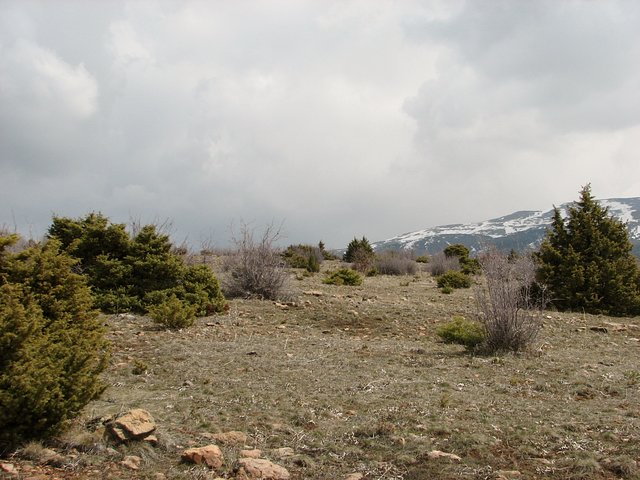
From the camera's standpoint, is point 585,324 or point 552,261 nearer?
point 585,324

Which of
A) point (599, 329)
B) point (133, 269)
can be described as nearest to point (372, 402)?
point (133, 269)

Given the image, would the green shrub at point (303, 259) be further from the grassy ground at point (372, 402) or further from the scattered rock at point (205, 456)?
the scattered rock at point (205, 456)

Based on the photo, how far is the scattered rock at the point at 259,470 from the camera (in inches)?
151

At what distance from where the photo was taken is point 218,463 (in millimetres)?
4004

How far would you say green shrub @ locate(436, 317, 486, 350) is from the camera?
30.5 feet

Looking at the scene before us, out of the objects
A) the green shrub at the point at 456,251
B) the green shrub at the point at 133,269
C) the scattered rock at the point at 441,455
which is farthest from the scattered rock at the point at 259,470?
the green shrub at the point at 456,251

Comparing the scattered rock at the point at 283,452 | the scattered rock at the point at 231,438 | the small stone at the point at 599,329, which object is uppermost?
the scattered rock at the point at 231,438

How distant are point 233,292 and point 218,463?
435 inches

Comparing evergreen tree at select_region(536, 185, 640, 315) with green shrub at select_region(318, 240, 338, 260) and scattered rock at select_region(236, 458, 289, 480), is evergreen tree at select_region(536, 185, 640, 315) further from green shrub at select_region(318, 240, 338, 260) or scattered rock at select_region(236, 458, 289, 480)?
green shrub at select_region(318, 240, 338, 260)

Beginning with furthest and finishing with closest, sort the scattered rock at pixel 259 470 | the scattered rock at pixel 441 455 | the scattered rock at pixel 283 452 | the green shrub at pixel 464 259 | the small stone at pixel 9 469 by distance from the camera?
the green shrub at pixel 464 259, the scattered rock at pixel 283 452, the scattered rock at pixel 441 455, the scattered rock at pixel 259 470, the small stone at pixel 9 469

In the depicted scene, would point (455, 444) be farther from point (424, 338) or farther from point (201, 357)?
point (424, 338)

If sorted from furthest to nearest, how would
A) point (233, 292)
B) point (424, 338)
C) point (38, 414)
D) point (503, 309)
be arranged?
point (233, 292)
point (424, 338)
point (503, 309)
point (38, 414)

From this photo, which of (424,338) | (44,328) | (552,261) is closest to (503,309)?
(424,338)

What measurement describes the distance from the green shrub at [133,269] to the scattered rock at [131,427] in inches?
291
